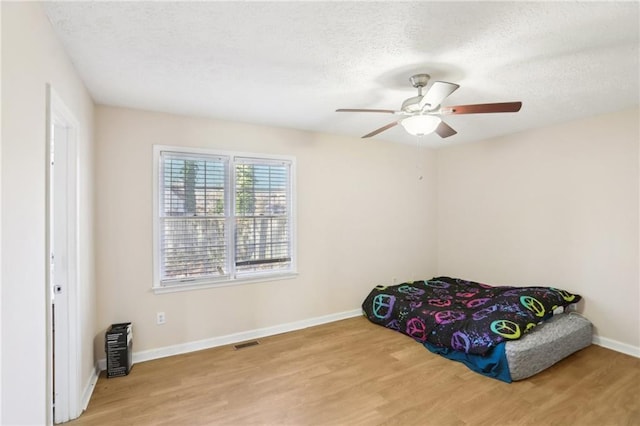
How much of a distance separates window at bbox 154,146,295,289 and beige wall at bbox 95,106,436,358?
0.39 feet

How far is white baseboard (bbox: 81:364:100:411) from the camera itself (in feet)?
8.11

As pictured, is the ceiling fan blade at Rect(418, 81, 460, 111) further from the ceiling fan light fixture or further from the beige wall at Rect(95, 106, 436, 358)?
the beige wall at Rect(95, 106, 436, 358)

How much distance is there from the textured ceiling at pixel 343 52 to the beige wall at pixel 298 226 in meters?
0.42

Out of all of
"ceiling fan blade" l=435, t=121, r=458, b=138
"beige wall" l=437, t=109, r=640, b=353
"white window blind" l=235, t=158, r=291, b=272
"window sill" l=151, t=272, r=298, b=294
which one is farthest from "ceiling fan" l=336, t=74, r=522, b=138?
"window sill" l=151, t=272, r=298, b=294

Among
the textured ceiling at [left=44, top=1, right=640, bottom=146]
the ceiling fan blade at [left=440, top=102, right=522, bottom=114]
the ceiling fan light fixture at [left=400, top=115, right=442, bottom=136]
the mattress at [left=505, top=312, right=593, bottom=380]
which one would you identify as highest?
the textured ceiling at [left=44, top=1, right=640, bottom=146]

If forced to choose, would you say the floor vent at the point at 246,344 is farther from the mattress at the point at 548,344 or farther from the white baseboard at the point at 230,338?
the mattress at the point at 548,344

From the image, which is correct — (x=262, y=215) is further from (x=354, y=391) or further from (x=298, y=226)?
(x=354, y=391)

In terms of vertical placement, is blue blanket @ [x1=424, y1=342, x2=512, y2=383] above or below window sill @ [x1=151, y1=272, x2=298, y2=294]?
below

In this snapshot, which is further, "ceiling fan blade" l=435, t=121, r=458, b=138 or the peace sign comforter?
the peace sign comforter

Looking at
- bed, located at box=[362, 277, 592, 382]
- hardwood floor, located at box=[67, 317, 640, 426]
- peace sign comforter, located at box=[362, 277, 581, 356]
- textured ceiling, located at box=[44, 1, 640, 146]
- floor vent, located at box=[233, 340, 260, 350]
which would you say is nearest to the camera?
textured ceiling, located at box=[44, 1, 640, 146]

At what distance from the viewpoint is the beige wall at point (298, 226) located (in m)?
3.17

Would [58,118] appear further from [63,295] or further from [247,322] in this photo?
[247,322]

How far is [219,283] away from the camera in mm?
3623

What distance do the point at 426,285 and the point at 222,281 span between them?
114 inches
